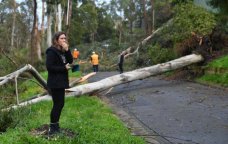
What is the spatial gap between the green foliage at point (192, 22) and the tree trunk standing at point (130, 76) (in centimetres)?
153

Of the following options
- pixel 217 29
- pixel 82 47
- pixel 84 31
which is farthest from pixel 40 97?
pixel 84 31

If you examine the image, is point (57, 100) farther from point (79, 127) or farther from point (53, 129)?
point (79, 127)

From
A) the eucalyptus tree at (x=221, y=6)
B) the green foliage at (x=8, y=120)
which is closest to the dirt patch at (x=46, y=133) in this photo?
the green foliage at (x=8, y=120)

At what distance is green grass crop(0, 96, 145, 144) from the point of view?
7.33 metres

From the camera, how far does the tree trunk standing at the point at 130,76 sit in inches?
599

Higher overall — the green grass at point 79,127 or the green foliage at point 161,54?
the green foliage at point 161,54

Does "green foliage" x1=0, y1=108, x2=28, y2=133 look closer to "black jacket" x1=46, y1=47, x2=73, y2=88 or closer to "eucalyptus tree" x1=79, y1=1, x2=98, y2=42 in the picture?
"black jacket" x1=46, y1=47, x2=73, y2=88

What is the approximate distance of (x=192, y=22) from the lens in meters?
21.2

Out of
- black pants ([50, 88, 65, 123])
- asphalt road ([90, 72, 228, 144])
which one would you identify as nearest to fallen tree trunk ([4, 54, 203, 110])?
asphalt road ([90, 72, 228, 144])

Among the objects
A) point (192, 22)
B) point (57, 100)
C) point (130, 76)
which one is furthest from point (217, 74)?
point (57, 100)

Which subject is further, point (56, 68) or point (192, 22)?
point (192, 22)

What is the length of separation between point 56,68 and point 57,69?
0.03 metres

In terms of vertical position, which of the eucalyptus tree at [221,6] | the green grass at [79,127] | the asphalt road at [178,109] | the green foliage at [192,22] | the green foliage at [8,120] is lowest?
the asphalt road at [178,109]

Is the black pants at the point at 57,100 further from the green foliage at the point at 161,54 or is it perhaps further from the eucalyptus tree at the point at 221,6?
the green foliage at the point at 161,54
